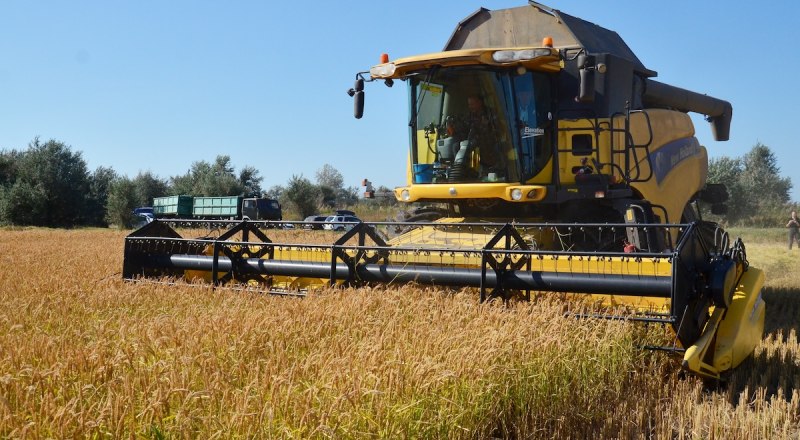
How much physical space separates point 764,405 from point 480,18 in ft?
15.4

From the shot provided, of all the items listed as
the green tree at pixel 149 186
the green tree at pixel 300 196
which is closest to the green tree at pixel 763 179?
the green tree at pixel 300 196

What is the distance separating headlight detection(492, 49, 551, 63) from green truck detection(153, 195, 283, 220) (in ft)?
76.1

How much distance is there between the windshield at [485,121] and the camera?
217 inches

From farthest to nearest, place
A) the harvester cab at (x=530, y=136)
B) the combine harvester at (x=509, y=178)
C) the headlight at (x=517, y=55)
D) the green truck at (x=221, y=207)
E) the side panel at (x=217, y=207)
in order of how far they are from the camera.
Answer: the side panel at (x=217, y=207)
the green truck at (x=221, y=207)
the harvester cab at (x=530, y=136)
the headlight at (x=517, y=55)
the combine harvester at (x=509, y=178)

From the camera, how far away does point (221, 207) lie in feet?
99.1

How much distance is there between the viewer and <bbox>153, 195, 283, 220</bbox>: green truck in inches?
1133

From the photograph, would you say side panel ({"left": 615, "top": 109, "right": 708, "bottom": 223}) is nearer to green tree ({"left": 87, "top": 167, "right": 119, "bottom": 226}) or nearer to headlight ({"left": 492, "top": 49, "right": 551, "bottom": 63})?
headlight ({"left": 492, "top": 49, "right": 551, "bottom": 63})

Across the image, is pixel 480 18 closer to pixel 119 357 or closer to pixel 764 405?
pixel 764 405

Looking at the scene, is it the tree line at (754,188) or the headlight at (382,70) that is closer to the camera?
the headlight at (382,70)

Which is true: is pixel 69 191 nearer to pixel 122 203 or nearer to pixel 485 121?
pixel 122 203

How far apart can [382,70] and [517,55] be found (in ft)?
3.80

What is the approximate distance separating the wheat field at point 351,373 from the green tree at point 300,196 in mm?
34734

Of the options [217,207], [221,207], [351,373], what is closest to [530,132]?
[351,373]

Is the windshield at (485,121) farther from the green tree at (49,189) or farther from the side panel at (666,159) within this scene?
the green tree at (49,189)
